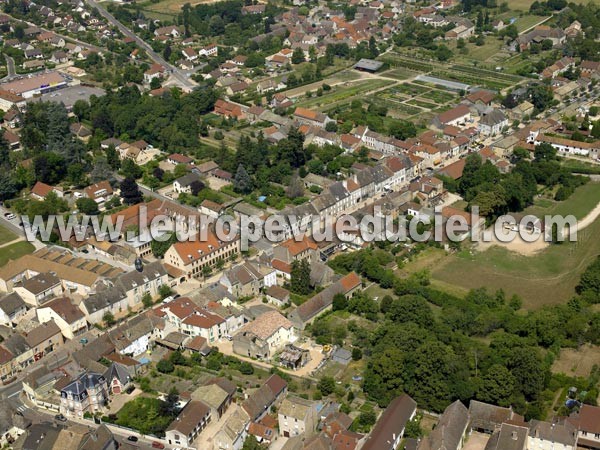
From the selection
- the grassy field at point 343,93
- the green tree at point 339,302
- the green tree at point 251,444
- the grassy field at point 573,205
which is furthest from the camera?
the grassy field at point 343,93

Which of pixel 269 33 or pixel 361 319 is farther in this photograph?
pixel 269 33

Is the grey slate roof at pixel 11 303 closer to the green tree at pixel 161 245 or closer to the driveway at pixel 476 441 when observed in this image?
the green tree at pixel 161 245

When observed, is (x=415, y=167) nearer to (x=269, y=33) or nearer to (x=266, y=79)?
(x=266, y=79)

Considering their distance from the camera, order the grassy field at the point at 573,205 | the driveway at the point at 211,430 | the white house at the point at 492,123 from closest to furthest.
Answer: the driveway at the point at 211,430 → the grassy field at the point at 573,205 → the white house at the point at 492,123

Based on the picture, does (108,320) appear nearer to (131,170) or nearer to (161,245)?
(161,245)

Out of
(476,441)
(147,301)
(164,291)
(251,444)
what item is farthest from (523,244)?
(251,444)

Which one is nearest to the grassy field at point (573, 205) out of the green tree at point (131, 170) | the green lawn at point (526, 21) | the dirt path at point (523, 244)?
the dirt path at point (523, 244)

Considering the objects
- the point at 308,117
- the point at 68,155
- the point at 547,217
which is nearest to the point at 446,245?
the point at 547,217

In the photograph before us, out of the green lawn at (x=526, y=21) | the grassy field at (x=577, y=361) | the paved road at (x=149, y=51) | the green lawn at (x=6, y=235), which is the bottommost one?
the green lawn at (x=6, y=235)
